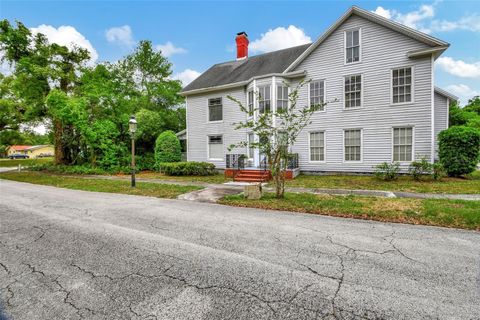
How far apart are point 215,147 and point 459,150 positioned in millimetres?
13699

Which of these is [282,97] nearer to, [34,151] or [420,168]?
[420,168]

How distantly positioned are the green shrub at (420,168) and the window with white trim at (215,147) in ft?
37.4

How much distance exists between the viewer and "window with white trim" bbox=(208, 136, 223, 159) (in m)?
17.0

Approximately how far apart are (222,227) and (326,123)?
11.0 metres

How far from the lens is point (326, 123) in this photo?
1380 centimetres

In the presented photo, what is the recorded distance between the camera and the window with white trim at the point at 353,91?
13.0 meters

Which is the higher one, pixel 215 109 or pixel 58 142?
pixel 215 109

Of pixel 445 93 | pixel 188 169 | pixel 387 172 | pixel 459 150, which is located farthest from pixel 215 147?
pixel 445 93

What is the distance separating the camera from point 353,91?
43.1 feet

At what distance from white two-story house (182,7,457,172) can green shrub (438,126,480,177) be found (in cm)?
61

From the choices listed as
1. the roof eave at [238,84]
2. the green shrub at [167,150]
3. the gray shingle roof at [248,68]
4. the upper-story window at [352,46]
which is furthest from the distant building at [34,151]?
the upper-story window at [352,46]

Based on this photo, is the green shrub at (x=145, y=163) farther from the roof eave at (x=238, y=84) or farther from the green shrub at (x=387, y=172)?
the green shrub at (x=387, y=172)

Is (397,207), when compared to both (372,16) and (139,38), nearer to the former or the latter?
(372,16)

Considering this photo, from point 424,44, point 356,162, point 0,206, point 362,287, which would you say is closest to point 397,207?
point 362,287
